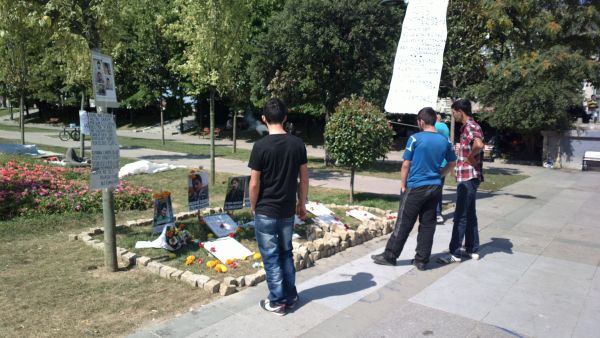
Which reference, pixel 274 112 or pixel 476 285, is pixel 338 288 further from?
pixel 274 112

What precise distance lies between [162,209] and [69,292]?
180 centimetres

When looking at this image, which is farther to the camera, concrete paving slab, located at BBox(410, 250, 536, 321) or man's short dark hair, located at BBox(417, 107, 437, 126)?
man's short dark hair, located at BBox(417, 107, 437, 126)

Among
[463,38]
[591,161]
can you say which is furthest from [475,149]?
[591,161]

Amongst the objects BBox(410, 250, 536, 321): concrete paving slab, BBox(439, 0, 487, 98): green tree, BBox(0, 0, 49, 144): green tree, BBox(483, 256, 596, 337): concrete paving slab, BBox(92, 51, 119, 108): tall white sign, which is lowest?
BBox(483, 256, 596, 337): concrete paving slab

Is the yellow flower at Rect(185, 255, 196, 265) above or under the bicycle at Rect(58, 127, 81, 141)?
under

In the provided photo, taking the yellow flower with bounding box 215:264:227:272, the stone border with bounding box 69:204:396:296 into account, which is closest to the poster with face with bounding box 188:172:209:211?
the stone border with bounding box 69:204:396:296

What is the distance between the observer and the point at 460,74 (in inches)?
685

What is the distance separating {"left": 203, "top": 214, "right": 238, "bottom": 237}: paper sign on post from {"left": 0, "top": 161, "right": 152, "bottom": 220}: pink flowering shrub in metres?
2.47

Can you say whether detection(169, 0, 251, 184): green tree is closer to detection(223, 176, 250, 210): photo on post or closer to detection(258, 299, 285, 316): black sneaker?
detection(223, 176, 250, 210): photo on post

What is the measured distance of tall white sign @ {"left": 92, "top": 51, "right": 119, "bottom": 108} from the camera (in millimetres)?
4770

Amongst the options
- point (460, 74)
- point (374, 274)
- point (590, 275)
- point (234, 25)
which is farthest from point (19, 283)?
point (460, 74)

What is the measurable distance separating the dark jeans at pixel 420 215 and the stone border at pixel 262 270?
3.00 ft

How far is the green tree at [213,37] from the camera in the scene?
34.9 ft

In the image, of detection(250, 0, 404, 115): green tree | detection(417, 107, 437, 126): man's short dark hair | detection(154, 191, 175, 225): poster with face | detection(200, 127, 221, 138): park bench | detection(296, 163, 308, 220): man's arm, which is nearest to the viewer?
detection(296, 163, 308, 220): man's arm
